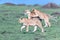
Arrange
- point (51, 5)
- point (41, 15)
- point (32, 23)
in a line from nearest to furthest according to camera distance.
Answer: point (32, 23) < point (41, 15) < point (51, 5)

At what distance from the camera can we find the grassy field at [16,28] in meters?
4.49

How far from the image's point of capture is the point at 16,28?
197 inches

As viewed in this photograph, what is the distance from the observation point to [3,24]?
204 inches

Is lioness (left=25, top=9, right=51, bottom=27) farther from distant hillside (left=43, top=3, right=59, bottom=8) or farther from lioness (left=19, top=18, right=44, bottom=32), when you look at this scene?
distant hillside (left=43, top=3, right=59, bottom=8)

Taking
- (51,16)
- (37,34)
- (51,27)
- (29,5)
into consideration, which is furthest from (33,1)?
(37,34)

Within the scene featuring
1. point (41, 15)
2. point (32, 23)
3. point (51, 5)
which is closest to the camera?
point (32, 23)

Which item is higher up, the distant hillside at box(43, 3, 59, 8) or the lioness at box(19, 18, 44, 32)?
the distant hillside at box(43, 3, 59, 8)

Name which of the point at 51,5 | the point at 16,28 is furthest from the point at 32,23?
the point at 51,5

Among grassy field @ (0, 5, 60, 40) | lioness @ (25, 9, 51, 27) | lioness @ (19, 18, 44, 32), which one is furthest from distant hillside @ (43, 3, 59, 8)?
lioness @ (19, 18, 44, 32)

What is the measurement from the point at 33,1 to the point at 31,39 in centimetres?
165

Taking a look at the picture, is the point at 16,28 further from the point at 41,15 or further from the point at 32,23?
the point at 41,15

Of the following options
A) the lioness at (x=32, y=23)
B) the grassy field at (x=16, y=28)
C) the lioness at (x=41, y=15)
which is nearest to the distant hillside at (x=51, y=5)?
the grassy field at (x=16, y=28)

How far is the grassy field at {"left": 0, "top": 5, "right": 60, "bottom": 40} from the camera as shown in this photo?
4492 millimetres

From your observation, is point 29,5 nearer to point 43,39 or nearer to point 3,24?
point 3,24
